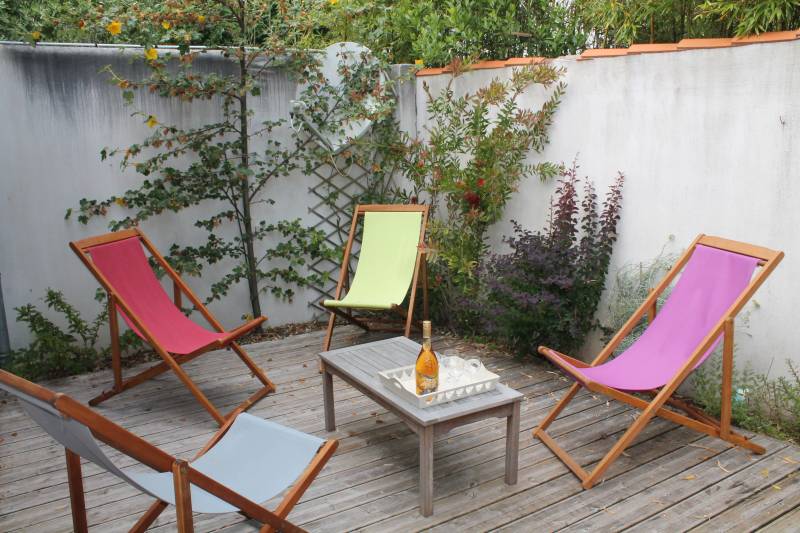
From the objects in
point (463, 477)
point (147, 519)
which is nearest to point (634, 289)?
point (463, 477)

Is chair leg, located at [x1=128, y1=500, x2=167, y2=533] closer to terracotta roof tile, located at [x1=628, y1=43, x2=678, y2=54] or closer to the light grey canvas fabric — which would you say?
the light grey canvas fabric

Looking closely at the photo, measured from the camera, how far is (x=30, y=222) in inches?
171

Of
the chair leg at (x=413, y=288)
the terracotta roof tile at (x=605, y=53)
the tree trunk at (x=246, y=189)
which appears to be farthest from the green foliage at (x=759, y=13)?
the tree trunk at (x=246, y=189)

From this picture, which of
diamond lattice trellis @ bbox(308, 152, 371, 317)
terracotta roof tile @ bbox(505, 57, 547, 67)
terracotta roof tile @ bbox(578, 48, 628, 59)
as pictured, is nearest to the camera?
terracotta roof tile @ bbox(578, 48, 628, 59)

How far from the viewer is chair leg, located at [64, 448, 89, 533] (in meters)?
2.23

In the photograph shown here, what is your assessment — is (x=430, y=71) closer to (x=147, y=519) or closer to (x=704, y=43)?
(x=704, y=43)

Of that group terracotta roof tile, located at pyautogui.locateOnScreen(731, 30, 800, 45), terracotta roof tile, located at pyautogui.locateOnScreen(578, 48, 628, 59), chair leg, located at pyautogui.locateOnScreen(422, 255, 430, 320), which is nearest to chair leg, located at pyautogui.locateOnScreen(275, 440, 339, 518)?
chair leg, located at pyautogui.locateOnScreen(422, 255, 430, 320)

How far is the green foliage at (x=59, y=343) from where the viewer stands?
168 inches

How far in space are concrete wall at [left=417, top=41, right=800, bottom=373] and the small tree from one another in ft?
6.62

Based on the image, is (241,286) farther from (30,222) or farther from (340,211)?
(30,222)

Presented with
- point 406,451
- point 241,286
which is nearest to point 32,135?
point 241,286

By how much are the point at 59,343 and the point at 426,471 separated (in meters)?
2.77

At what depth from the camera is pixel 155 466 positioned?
6.31 feet

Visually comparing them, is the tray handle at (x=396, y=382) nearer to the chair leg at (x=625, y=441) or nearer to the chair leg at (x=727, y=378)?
the chair leg at (x=625, y=441)
